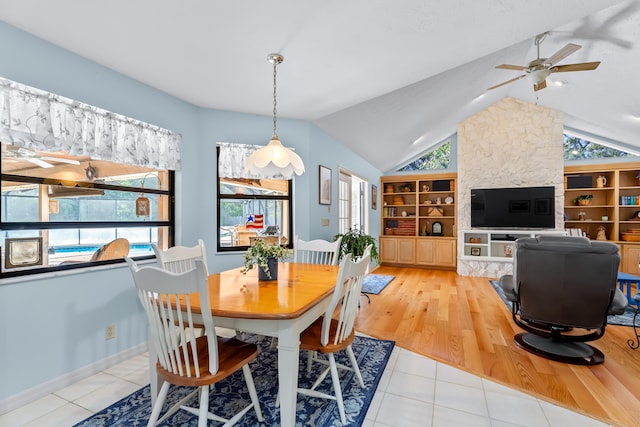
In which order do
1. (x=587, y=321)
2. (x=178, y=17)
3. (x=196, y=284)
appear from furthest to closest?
(x=587, y=321), (x=178, y=17), (x=196, y=284)

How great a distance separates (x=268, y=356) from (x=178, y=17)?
259 cm

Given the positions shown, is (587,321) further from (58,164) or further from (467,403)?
(58,164)

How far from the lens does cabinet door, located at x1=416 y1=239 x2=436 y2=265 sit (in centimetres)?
692

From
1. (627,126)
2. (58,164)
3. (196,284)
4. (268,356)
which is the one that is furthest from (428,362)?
(627,126)

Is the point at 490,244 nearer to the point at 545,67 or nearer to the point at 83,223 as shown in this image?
the point at 545,67

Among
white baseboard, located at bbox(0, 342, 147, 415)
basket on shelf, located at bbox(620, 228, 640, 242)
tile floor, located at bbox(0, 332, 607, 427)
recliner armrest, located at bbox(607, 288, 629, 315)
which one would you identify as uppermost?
basket on shelf, located at bbox(620, 228, 640, 242)

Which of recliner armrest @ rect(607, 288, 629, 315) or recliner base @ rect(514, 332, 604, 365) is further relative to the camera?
recliner base @ rect(514, 332, 604, 365)

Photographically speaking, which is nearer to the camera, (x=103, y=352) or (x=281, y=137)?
(x=103, y=352)

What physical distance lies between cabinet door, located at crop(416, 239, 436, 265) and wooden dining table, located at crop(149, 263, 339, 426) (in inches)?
214

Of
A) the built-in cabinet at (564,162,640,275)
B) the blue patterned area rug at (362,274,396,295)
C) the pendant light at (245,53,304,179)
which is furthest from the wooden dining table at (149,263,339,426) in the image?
the built-in cabinet at (564,162,640,275)

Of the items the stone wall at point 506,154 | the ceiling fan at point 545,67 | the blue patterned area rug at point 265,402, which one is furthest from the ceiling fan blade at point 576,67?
the blue patterned area rug at point 265,402

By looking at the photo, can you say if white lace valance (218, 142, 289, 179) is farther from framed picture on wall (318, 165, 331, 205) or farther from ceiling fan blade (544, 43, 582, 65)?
ceiling fan blade (544, 43, 582, 65)

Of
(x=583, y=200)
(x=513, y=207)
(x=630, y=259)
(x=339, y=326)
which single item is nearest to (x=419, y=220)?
(x=513, y=207)

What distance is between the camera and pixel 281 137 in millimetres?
3732
